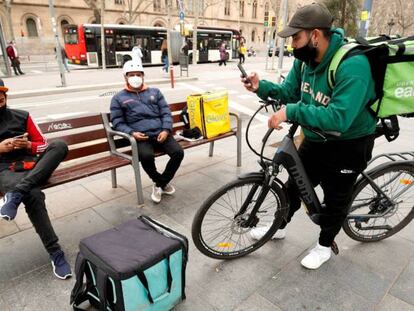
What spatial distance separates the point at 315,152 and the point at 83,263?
175 cm

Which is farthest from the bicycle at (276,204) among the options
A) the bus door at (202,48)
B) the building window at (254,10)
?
the building window at (254,10)

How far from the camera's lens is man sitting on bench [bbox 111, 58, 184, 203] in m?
3.63

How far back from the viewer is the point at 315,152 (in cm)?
242

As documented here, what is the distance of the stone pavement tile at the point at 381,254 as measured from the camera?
2.60 m

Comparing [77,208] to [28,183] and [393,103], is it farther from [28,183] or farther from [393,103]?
Answer: [393,103]

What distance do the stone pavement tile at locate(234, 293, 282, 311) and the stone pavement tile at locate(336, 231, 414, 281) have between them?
0.90 metres

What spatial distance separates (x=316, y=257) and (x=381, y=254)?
2.12 ft

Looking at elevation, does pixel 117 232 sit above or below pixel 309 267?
above

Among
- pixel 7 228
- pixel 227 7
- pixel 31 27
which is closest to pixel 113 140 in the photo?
pixel 7 228

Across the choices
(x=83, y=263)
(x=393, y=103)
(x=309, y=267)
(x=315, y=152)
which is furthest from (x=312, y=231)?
(x=83, y=263)

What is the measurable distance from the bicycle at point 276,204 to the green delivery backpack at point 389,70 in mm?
399

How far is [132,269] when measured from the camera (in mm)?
1847

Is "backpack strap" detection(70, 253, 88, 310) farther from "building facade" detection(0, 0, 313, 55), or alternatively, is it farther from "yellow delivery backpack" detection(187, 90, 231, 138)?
"building facade" detection(0, 0, 313, 55)

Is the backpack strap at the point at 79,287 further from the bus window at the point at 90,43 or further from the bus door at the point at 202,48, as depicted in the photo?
the bus door at the point at 202,48
